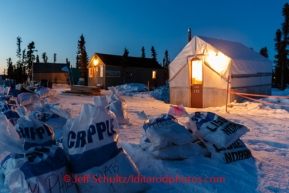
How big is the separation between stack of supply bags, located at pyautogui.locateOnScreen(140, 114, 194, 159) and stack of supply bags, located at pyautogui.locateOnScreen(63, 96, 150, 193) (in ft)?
2.86

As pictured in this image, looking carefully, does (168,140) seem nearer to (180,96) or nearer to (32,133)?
(32,133)

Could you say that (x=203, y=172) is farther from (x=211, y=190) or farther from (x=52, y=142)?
(x=52, y=142)

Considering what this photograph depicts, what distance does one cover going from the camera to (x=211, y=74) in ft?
37.6

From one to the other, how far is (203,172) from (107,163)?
1378 mm

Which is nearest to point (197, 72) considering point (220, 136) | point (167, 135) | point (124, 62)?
point (220, 136)

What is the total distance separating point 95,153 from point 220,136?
6.27ft

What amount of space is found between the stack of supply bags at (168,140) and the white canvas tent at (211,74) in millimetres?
7984

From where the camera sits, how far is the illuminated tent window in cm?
1241

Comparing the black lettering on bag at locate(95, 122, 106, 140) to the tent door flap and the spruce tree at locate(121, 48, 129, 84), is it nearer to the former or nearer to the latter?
the tent door flap

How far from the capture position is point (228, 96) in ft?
35.7

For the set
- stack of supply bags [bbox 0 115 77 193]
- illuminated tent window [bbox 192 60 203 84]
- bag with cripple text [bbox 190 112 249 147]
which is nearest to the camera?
stack of supply bags [bbox 0 115 77 193]

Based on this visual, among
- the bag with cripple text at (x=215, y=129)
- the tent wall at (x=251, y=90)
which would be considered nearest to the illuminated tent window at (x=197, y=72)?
the tent wall at (x=251, y=90)

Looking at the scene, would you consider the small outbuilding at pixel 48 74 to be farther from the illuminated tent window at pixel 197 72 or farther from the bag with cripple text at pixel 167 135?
the bag with cripple text at pixel 167 135

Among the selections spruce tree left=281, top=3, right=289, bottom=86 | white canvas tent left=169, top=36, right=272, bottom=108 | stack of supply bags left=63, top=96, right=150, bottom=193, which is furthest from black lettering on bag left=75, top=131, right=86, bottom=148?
spruce tree left=281, top=3, right=289, bottom=86
